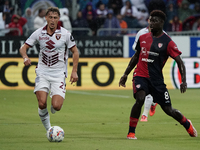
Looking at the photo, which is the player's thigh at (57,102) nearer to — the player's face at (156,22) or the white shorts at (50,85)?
the white shorts at (50,85)

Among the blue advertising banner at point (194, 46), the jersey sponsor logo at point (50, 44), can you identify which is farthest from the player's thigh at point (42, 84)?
the blue advertising banner at point (194, 46)

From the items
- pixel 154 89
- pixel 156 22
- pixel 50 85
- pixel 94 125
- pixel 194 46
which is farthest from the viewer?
pixel 194 46

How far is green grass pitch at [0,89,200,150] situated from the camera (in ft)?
25.3

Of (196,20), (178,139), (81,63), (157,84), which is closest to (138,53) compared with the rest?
(157,84)

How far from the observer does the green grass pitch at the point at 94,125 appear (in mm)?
7707

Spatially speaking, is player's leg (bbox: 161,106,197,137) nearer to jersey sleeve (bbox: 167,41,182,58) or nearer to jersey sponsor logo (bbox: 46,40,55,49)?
jersey sleeve (bbox: 167,41,182,58)

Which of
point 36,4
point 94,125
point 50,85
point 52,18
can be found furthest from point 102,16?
point 50,85

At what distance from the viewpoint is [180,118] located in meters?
8.41

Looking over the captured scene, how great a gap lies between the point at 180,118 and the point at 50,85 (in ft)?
7.42

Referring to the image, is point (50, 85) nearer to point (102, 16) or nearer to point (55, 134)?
point (55, 134)

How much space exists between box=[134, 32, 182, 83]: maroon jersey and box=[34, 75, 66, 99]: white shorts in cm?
132

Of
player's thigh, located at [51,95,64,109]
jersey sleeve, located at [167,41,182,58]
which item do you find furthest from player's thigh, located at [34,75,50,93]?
jersey sleeve, located at [167,41,182,58]

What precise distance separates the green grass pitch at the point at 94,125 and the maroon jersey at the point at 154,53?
108 centimetres

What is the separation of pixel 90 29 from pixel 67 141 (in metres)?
11.8
